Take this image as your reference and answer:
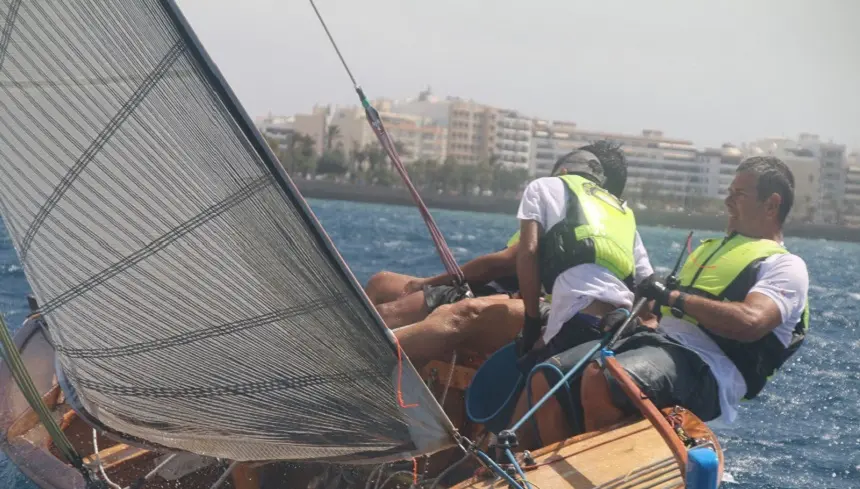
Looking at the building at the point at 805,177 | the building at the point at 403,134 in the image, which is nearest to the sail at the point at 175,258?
the building at the point at 805,177

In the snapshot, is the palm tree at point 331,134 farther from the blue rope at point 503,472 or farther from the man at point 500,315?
the blue rope at point 503,472

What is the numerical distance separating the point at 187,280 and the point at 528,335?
171 cm

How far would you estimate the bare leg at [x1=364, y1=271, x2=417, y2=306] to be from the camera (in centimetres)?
649

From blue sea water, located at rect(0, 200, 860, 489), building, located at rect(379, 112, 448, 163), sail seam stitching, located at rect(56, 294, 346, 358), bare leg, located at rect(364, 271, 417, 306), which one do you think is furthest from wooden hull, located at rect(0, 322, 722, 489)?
building, located at rect(379, 112, 448, 163)

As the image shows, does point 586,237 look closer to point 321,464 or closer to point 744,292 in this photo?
point 744,292

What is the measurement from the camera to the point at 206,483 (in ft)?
17.6

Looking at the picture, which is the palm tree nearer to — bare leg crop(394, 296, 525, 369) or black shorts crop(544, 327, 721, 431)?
bare leg crop(394, 296, 525, 369)

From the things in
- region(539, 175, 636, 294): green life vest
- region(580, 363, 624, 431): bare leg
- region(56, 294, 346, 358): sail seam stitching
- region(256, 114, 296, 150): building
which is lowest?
region(256, 114, 296, 150): building

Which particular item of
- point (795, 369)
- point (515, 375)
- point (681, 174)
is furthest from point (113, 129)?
point (681, 174)

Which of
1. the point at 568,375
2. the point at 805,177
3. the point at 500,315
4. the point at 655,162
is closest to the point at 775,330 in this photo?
the point at 568,375

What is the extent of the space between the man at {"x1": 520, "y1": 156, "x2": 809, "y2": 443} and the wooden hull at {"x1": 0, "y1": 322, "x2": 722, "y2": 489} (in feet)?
0.60

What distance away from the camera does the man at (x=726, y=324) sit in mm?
4480

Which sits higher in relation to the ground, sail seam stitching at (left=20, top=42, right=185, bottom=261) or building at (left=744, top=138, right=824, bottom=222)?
sail seam stitching at (left=20, top=42, right=185, bottom=261)

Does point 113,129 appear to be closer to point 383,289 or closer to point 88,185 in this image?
point 88,185
